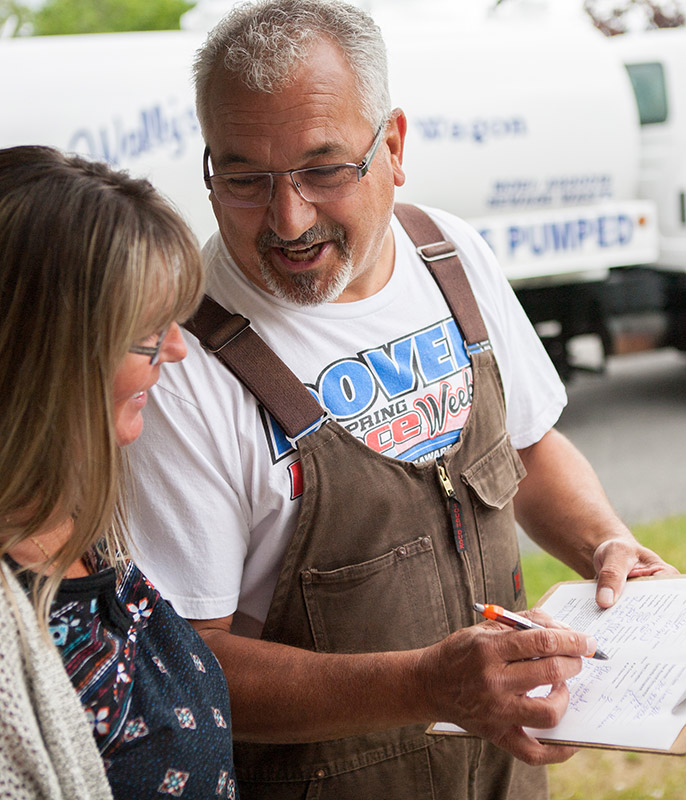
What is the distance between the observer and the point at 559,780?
3203 mm

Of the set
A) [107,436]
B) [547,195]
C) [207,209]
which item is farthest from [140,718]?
[547,195]

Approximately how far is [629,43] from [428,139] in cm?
205

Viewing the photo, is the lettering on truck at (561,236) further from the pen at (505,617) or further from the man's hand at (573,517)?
the pen at (505,617)

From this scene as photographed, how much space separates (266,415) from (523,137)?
4954 millimetres

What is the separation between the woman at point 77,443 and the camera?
1182mm

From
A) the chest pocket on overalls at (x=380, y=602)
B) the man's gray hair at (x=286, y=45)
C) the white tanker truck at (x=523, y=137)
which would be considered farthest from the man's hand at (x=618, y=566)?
the white tanker truck at (x=523, y=137)

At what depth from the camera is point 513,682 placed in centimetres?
143

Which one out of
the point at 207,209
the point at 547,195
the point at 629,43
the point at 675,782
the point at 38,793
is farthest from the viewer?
the point at 629,43

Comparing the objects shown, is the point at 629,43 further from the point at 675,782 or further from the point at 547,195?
the point at 675,782

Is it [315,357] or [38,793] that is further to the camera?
[315,357]

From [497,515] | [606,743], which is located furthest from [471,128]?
[606,743]

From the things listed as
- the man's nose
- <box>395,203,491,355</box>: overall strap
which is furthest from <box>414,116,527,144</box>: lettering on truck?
the man's nose

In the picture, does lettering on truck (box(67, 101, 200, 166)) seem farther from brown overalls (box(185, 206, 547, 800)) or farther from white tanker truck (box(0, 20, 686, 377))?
brown overalls (box(185, 206, 547, 800))

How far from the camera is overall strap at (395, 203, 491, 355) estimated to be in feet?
6.38
